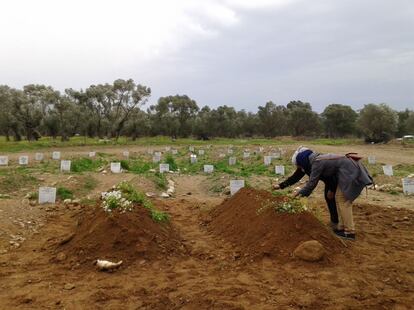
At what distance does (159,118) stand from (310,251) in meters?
55.1

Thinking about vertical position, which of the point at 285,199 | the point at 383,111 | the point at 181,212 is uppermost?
the point at 383,111

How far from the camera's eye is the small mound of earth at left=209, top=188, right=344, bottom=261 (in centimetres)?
594

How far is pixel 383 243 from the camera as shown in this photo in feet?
21.6

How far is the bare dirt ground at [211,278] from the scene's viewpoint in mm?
4484

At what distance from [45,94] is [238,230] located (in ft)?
131

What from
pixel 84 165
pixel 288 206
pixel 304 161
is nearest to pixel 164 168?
pixel 84 165

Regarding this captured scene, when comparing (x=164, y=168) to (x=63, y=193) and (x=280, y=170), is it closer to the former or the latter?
(x=280, y=170)

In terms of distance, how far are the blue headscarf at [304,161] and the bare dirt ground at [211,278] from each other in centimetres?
139

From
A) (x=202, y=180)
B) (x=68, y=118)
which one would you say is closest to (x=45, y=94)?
(x=68, y=118)

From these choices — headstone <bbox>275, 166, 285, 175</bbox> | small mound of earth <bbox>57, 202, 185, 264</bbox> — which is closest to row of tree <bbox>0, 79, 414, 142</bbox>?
headstone <bbox>275, 166, 285, 175</bbox>

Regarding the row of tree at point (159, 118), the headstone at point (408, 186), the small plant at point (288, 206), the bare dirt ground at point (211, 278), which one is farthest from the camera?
the row of tree at point (159, 118)

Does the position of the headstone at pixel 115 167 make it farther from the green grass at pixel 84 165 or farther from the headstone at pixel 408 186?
the headstone at pixel 408 186

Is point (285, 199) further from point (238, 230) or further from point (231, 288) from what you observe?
point (231, 288)

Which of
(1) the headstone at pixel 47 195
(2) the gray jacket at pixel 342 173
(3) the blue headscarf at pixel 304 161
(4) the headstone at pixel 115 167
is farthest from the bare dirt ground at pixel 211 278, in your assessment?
→ (4) the headstone at pixel 115 167
